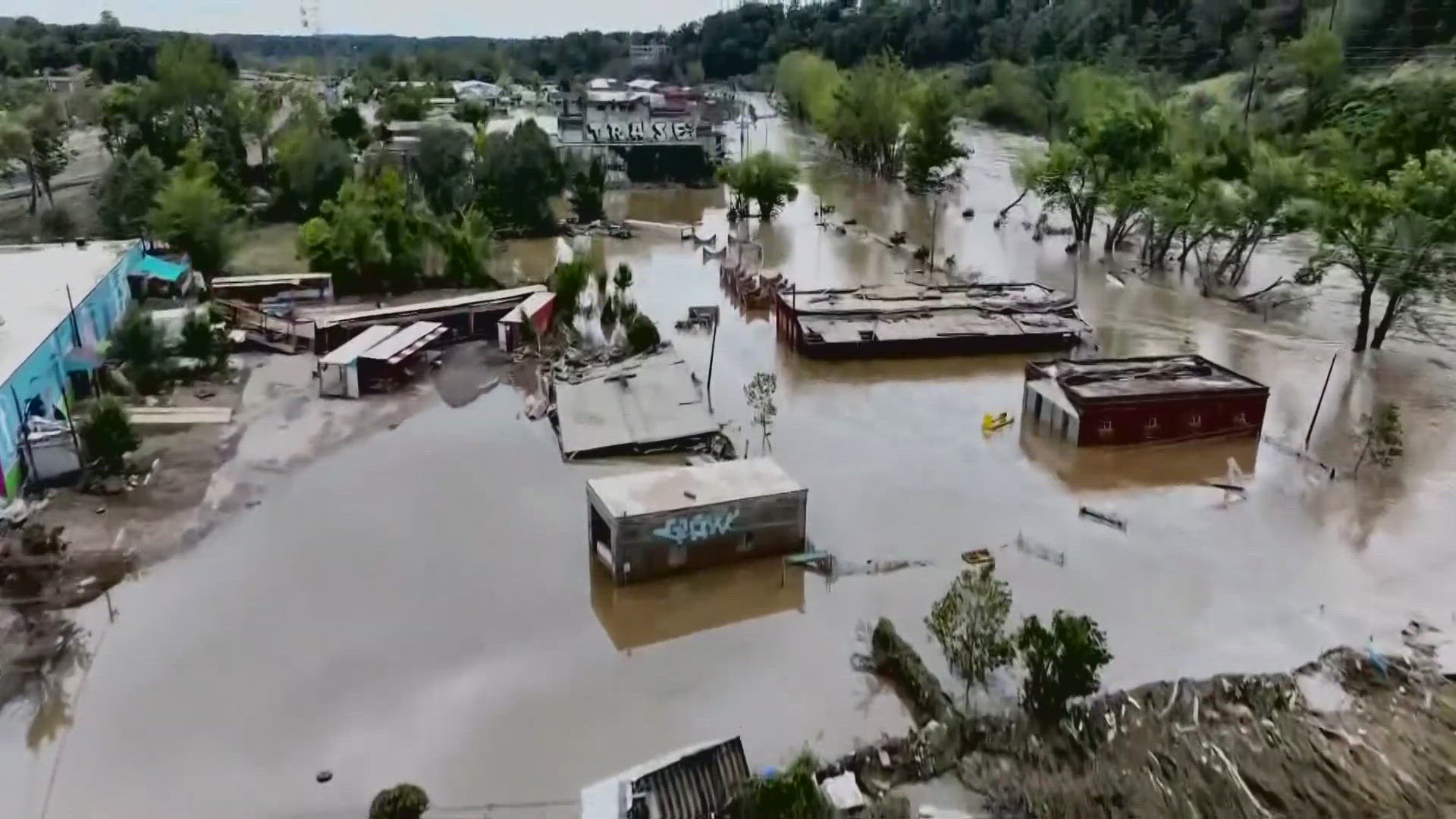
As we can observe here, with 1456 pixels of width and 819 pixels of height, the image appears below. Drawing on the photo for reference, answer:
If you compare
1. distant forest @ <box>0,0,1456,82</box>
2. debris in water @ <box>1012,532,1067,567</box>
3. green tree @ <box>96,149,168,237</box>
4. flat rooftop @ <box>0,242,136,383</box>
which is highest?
distant forest @ <box>0,0,1456,82</box>

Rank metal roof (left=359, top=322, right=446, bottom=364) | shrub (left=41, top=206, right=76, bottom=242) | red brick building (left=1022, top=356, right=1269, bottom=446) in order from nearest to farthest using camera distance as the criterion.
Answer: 1. red brick building (left=1022, top=356, right=1269, bottom=446)
2. metal roof (left=359, top=322, right=446, bottom=364)
3. shrub (left=41, top=206, right=76, bottom=242)

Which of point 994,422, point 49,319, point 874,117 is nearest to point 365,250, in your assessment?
point 49,319

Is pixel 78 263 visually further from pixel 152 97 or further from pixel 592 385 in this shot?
pixel 152 97

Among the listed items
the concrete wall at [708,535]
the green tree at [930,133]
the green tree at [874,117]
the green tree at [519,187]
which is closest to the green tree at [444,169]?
the green tree at [519,187]

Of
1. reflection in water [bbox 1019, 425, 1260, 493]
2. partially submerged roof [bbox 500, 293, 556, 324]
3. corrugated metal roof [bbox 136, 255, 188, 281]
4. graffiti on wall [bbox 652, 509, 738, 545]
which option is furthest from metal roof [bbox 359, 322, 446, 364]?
reflection in water [bbox 1019, 425, 1260, 493]

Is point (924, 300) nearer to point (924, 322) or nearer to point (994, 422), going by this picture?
point (924, 322)

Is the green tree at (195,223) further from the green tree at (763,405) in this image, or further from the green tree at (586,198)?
the green tree at (763,405)

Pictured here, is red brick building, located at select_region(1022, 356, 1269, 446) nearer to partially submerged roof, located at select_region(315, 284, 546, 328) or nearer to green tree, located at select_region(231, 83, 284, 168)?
partially submerged roof, located at select_region(315, 284, 546, 328)
